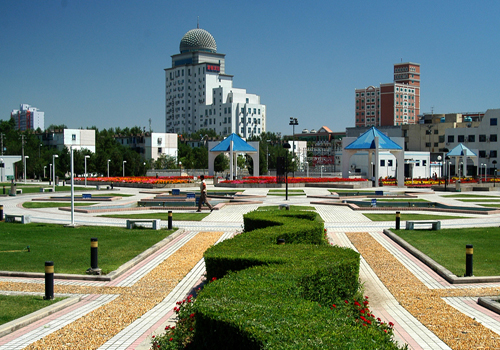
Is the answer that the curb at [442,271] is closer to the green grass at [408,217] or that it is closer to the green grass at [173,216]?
the green grass at [408,217]

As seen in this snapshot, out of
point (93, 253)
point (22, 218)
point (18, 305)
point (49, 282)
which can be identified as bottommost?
point (18, 305)

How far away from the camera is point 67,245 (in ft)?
52.7

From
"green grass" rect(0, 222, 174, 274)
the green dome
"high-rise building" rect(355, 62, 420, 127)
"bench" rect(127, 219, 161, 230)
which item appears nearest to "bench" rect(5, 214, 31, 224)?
"green grass" rect(0, 222, 174, 274)

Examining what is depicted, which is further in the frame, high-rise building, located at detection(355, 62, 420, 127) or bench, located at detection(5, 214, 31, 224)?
high-rise building, located at detection(355, 62, 420, 127)

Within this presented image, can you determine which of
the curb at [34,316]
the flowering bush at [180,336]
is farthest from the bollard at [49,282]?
the flowering bush at [180,336]

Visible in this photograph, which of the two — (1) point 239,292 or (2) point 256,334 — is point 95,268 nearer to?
(1) point 239,292

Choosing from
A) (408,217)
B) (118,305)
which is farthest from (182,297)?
(408,217)

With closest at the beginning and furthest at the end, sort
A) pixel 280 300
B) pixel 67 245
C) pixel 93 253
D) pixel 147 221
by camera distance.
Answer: pixel 280 300 → pixel 93 253 → pixel 67 245 → pixel 147 221

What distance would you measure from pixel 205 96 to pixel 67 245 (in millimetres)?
149214

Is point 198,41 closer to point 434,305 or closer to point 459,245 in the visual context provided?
point 459,245

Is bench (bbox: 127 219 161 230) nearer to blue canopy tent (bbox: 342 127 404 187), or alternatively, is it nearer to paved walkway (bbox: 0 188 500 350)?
paved walkway (bbox: 0 188 500 350)

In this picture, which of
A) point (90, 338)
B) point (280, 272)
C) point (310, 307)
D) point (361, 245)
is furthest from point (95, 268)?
point (361, 245)

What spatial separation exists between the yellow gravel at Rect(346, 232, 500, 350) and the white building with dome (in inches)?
5428

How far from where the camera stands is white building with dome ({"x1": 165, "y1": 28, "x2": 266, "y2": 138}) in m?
153
